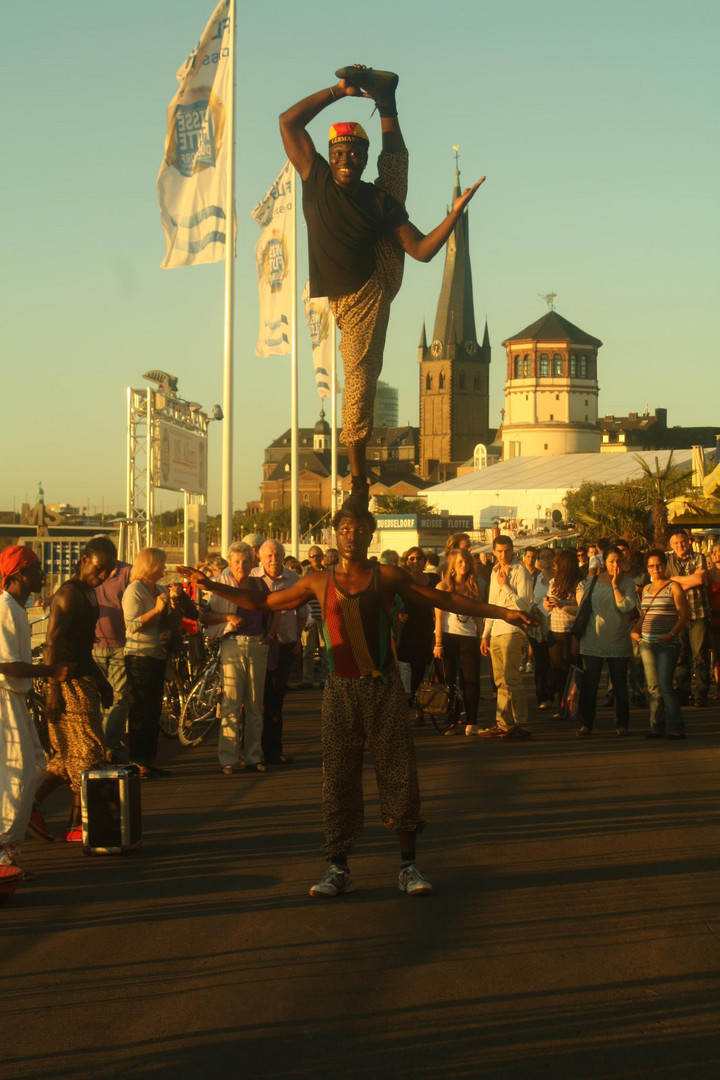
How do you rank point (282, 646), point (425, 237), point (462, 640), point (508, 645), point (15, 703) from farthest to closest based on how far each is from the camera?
point (462, 640), point (508, 645), point (282, 646), point (15, 703), point (425, 237)

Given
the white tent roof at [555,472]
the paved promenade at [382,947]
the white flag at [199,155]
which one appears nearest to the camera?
the paved promenade at [382,947]

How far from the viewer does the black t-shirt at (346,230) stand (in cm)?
650

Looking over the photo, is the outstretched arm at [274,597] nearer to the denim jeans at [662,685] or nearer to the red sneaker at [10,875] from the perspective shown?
the red sneaker at [10,875]

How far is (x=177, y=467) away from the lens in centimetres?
2952

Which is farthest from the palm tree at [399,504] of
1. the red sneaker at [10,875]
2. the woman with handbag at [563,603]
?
the red sneaker at [10,875]

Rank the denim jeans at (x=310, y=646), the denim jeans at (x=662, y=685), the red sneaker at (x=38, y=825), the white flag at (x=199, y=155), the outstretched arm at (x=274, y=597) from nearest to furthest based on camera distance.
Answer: the outstretched arm at (x=274, y=597), the red sneaker at (x=38, y=825), the denim jeans at (x=662, y=685), the white flag at (x=199, y=155), the denim jeans at (x=310, y=646)

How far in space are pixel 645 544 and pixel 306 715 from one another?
19536mm

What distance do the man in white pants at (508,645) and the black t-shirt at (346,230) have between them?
23.8ft

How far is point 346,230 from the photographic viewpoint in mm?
6512

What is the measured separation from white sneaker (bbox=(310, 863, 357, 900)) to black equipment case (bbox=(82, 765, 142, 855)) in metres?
1.63

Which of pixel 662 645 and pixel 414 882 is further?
pixel 662 645

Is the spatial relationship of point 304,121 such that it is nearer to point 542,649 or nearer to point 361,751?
point 361,751

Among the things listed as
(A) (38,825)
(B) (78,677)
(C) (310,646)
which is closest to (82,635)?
(B) (78,677)

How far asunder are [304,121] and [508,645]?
25.4 feet
